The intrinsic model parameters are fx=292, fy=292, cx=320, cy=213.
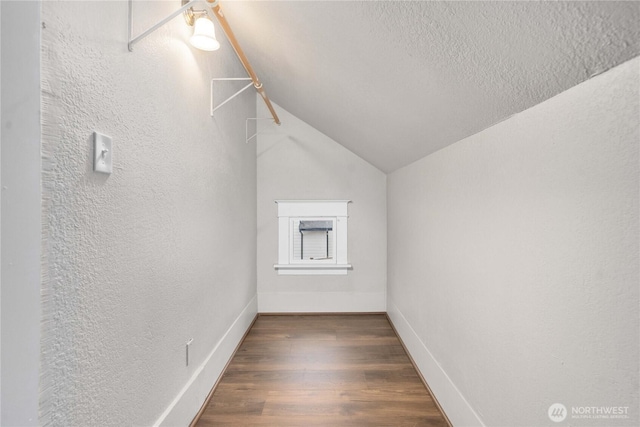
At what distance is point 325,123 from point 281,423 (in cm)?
248

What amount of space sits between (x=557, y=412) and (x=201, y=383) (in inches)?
69.0

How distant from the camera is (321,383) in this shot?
2.06 metres

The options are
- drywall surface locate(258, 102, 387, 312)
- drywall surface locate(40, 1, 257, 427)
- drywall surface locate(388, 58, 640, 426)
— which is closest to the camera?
drywall surface locate(388, 58, 640, 426)

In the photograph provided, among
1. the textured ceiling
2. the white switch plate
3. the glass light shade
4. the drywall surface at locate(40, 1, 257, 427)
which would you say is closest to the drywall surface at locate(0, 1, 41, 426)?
the drywall surface at locate(40, 1, 257, 427)

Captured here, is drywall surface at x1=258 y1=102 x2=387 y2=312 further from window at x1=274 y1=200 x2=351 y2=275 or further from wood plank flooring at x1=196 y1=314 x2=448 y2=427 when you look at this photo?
wood plank flooring at x1=196 y1=314 x2=448 y2=427

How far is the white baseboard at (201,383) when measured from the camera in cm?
146

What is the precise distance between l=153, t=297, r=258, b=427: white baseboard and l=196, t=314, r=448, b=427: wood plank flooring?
0.27 ft

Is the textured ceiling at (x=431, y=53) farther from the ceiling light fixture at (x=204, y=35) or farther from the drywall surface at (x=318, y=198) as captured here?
the drywall surface at (x=318, y=198)

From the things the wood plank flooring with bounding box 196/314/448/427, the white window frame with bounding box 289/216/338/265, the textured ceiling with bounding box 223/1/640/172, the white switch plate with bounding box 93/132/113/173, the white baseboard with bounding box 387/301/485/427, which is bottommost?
the wood plank flooring with bounding box 196/314/448/427

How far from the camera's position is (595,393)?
77 cm

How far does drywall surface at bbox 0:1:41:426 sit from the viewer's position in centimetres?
72

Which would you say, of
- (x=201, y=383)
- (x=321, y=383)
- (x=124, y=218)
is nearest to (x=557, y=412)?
(x=321, y=383)

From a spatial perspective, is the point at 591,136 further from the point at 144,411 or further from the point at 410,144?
the point at 144,411

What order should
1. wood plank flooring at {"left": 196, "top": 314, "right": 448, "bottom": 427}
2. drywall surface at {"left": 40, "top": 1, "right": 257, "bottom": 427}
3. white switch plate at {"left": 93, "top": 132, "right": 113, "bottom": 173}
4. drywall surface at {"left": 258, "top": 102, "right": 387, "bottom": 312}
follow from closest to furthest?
drywall surface at {"left": 40, "top": 1, "right": 257, "bottom": 427} < white switch plate at {"left": 93, "top": 132, "right": 113, "bottom": 173} < wood plank flooring at {"left": 196, "top": 314, "right": 448, "bottom": 427} < drywall surface at {"left": 258, "top": 102, "right": 387, "bottom": 312}
